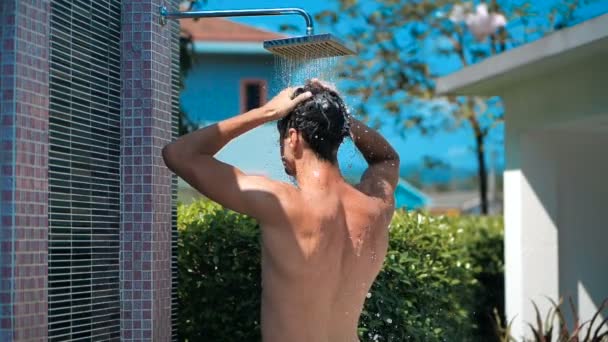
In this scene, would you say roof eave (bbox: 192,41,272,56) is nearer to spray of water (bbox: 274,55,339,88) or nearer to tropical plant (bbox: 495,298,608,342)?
tropical plant (bbox: 495,298,608,342)

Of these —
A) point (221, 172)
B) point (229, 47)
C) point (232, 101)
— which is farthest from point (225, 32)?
point (221, 172)

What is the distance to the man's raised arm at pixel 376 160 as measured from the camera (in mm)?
4379

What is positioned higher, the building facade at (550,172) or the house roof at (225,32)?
the house roof at (225,32)

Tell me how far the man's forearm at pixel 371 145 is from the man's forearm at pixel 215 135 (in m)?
0.60

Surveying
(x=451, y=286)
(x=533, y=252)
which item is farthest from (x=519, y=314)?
(x=451, y=286)

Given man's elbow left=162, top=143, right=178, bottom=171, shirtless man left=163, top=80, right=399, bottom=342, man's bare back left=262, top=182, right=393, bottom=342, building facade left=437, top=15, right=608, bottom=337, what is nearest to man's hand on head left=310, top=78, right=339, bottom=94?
shirtless man left=163, top=80, right=399, bottom=342

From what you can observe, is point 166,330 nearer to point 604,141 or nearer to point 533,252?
point 533,252

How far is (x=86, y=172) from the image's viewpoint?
4.27m

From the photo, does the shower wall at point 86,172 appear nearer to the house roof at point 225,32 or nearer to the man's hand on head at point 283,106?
the man's hand on head at point 283,106

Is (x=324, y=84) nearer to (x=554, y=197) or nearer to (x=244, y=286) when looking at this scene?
(x=244, y=286)

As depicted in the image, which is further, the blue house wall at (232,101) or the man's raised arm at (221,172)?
the blue house wall at (232,101)

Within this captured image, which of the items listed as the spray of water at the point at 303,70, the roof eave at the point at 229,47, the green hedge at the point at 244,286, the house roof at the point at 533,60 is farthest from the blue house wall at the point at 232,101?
the house roof at the point at 533,60

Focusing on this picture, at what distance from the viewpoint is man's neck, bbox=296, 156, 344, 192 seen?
13.1ft

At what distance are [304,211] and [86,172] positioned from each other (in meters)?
1.00
